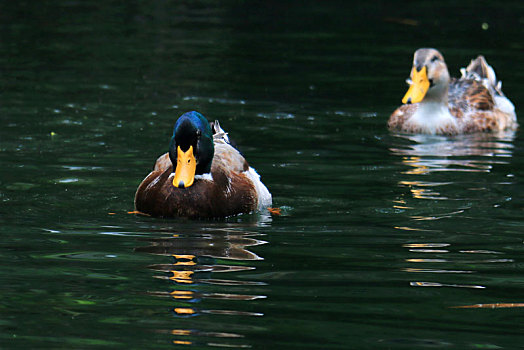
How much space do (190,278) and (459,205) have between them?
376 centimetres

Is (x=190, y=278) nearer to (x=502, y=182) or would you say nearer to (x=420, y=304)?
(x=420, y=304)

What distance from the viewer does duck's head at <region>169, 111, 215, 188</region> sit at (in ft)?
33.2

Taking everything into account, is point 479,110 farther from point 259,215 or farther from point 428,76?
point 259,215

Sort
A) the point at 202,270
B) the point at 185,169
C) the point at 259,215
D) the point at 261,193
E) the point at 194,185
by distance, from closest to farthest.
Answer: the point at 202,270 → the point at 185,169 → the point at 194,185 → the point at 259,215 → the point at 261,193

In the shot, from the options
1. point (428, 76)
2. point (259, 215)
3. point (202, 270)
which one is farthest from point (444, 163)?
point (202, 270)

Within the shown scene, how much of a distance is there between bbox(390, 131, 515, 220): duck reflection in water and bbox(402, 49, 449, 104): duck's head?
2.20 feet

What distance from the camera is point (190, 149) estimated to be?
401 inches

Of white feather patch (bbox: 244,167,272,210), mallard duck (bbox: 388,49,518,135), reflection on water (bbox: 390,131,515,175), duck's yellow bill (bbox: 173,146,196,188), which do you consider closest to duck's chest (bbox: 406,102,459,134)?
mallard duck (bbox: 388,49,518,135)

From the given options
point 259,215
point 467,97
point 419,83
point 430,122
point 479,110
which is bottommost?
point 259,215

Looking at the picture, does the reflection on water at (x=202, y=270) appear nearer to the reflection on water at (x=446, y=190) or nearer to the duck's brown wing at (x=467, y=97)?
the reflection on water at (x=446, y=190)

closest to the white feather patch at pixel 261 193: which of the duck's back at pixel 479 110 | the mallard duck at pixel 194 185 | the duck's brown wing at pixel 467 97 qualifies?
the mallard duck at pixel 194 185

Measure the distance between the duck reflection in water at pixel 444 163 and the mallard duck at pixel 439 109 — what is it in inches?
7.0

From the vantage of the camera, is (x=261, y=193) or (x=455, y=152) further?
(x=455, y=152)

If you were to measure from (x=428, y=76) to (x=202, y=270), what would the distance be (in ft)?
28.2
